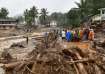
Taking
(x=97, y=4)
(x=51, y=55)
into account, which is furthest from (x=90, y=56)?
(x=97, y=4)

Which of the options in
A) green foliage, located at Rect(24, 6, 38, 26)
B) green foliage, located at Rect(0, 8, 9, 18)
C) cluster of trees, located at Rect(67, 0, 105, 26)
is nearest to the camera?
cluster of trees, located at Rect(67, 0, 105, 26)

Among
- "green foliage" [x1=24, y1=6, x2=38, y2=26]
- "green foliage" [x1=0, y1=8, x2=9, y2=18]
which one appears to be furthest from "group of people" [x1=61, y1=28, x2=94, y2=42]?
"green foliage" [x1=0, y1=8, x2=9, y2=18]

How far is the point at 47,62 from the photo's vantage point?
469 inches

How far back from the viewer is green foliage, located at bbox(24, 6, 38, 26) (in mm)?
93562

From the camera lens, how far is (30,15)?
9844 cm

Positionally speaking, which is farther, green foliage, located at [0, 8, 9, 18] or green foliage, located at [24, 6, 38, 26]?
green foliage, located at [0, 8, 9, 18]

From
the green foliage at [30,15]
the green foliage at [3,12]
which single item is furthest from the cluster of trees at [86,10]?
the green foliage at [3,12]

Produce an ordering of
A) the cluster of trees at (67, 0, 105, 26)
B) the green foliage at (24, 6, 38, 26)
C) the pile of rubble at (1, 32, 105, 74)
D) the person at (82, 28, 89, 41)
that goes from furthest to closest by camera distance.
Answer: the green foliage at (24, 6, 38, 26), the cluster of trees at (67, 0, 105, 26), the person at (82, 28, 89, 41), the pile of rubble at (1, 32, 105, 74)

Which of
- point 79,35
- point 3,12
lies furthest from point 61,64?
point 3,12

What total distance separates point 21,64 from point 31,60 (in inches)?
18.7

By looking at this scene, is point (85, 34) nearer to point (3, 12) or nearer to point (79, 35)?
point (79, 35)

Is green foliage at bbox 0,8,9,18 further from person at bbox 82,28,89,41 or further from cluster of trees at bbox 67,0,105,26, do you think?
person at bbox 82,28,89,41

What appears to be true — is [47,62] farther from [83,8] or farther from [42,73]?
[83,8]

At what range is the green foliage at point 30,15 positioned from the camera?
93.6 meters
